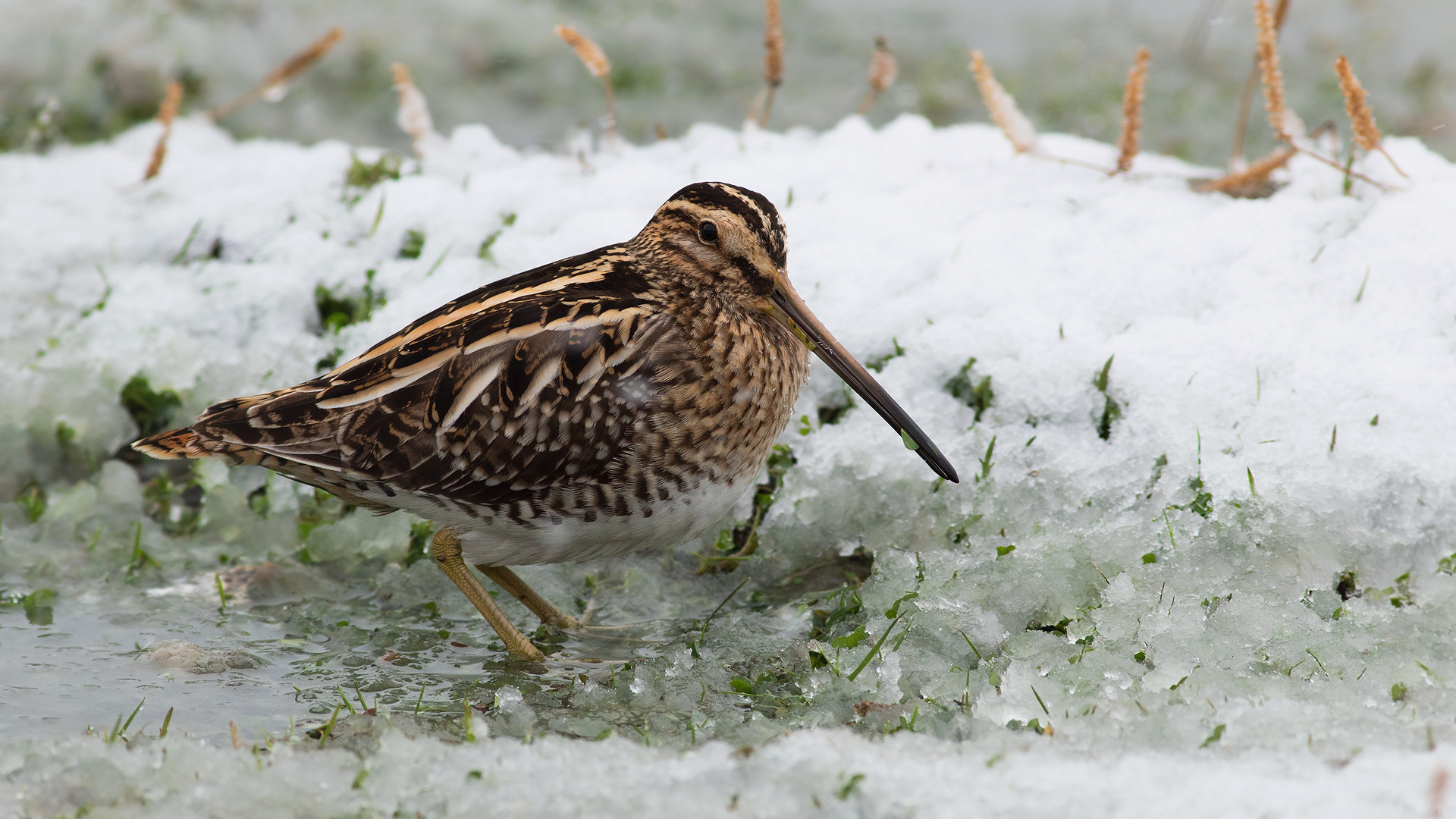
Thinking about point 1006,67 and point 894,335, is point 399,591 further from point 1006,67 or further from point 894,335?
point 1006,67

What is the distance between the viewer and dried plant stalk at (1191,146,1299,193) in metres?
5.21

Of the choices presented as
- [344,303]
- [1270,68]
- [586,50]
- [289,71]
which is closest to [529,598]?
[344,303]

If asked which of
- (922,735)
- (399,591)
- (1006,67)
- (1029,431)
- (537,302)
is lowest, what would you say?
(399,591)

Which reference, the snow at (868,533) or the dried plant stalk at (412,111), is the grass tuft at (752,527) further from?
the dried plant stalk at (412,111)

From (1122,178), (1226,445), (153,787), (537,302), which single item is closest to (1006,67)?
(1122,178)

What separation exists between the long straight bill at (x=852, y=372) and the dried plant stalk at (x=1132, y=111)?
1999 millimetres

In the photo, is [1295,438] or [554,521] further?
[1295,438]

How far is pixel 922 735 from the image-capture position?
9.52 feet

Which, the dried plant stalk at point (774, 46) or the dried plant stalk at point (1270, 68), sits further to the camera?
the dried plant stalk at point (774, 46)

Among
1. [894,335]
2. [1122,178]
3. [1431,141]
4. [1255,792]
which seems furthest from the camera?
[1431,141]

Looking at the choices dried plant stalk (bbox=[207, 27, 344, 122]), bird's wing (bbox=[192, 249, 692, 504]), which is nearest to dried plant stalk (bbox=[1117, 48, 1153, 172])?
bird's wing (bbox=[192, 249, 692, 504])

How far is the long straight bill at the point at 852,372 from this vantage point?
3.77 m

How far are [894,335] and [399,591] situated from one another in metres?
1.91

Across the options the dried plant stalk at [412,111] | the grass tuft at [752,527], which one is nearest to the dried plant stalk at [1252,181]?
the grass tuft at [752,527]
